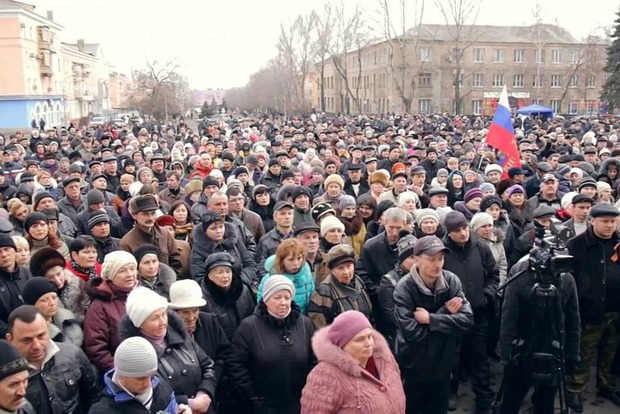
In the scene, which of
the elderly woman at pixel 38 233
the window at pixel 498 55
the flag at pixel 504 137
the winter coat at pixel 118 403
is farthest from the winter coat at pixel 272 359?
the window at pixel 498 55

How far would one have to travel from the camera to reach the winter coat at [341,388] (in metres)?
3.18

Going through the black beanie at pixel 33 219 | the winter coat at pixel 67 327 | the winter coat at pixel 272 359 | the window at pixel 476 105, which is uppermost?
the window at pixel 476 105

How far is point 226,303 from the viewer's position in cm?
473

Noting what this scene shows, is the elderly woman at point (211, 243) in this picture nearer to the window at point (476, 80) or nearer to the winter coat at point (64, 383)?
the winter coat at point (64, 383)

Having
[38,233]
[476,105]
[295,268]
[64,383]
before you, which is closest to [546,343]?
[295,268]

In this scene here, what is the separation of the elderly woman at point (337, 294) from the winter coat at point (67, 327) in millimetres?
1714

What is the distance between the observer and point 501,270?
19.3ft

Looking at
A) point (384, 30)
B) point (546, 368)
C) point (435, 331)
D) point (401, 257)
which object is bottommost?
point (546, 368)

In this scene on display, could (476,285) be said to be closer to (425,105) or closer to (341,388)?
(341,388)

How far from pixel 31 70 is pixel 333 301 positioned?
2369 inches

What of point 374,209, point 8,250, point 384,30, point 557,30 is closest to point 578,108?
point 557,30

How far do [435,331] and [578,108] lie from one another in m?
64.6

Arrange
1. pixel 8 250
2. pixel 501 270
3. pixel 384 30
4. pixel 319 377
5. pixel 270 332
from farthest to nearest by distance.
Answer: pixel 384 30
pixel 501 270
pixel 8 250
pixel 270 332
pixel 319 377

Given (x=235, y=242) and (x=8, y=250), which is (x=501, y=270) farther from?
(x=8, y=250)
